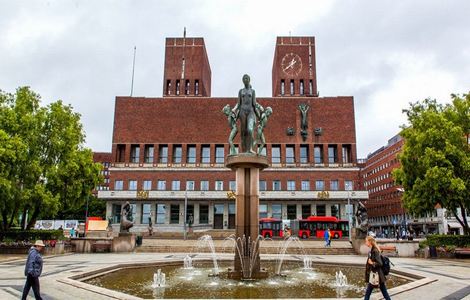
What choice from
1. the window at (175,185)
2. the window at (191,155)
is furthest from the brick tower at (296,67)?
the window at (175,185)

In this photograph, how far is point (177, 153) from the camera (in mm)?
68750

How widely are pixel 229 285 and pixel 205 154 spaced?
2213 inches

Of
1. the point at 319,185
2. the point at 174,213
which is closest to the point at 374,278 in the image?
the point at 319,185

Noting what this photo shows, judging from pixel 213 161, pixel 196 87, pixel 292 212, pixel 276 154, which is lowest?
pixel 292 212

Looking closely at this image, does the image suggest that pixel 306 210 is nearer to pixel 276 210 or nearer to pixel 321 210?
pixel 321 210

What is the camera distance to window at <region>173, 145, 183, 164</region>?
68.1 meters

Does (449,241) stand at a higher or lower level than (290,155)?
lower

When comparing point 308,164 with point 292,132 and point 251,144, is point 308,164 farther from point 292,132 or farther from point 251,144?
point 251,144

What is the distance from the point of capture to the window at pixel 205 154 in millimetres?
67444

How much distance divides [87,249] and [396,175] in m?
23.9

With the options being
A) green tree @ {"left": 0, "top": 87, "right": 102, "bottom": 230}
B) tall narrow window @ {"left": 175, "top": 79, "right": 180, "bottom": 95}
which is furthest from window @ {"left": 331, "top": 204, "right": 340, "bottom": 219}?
green tree @ {"left": 0, "top": 87, "right": 102, "bottom": 230}

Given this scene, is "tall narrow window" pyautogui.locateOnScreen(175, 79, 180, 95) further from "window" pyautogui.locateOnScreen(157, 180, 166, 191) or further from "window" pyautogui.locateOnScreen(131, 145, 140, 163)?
"window" pyautogui.locateOnScreen(157, 180, 166, 191)

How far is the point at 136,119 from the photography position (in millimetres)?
69375

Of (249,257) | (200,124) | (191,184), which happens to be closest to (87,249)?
→ (249,257)
